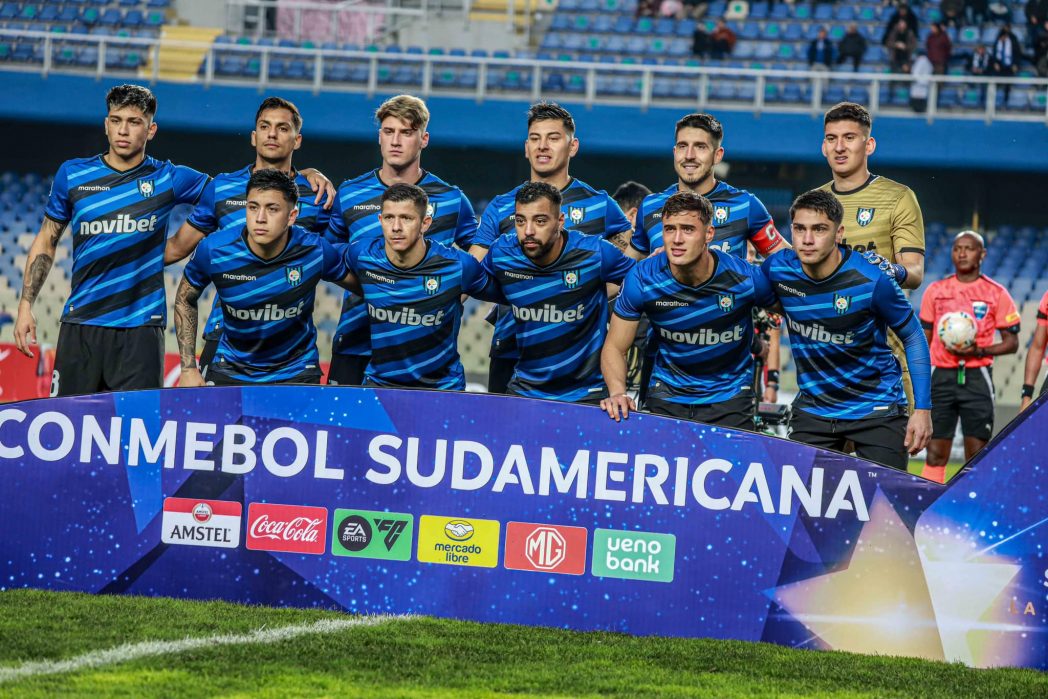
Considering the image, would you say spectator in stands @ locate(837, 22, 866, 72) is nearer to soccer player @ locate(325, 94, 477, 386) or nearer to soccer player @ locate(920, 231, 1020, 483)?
soccer player @ locate(920, 231, 1020, 483)

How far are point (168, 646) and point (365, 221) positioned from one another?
2675mm

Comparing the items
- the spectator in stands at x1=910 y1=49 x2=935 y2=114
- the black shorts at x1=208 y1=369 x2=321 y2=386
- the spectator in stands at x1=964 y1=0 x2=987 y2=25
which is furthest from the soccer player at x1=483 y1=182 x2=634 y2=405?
the spectator in stands at x1=964 y1=0 x2=987 y2=25

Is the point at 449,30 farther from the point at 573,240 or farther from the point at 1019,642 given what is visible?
the point at 1019,642

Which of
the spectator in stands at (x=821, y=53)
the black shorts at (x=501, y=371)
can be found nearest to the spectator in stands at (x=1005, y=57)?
the spectator in stands at (x=821, y=53)

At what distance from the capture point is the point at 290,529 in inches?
208

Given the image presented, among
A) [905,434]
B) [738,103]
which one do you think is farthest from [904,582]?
[738,103]

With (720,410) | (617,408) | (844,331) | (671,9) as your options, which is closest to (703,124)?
(844,331)

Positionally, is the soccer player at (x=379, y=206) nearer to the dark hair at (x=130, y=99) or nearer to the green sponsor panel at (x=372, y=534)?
the dark hair at (x=130, y=99)

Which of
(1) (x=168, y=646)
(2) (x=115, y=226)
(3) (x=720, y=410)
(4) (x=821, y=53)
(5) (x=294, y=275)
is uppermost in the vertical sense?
(4) (x=821, y=53)

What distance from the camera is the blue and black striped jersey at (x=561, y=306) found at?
6145 millimetres

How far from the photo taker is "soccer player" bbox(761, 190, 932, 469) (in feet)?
18.8

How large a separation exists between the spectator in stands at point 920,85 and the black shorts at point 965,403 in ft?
37.7

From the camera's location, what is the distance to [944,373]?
9.27m

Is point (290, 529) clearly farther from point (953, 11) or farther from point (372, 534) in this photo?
point (953, 11)
